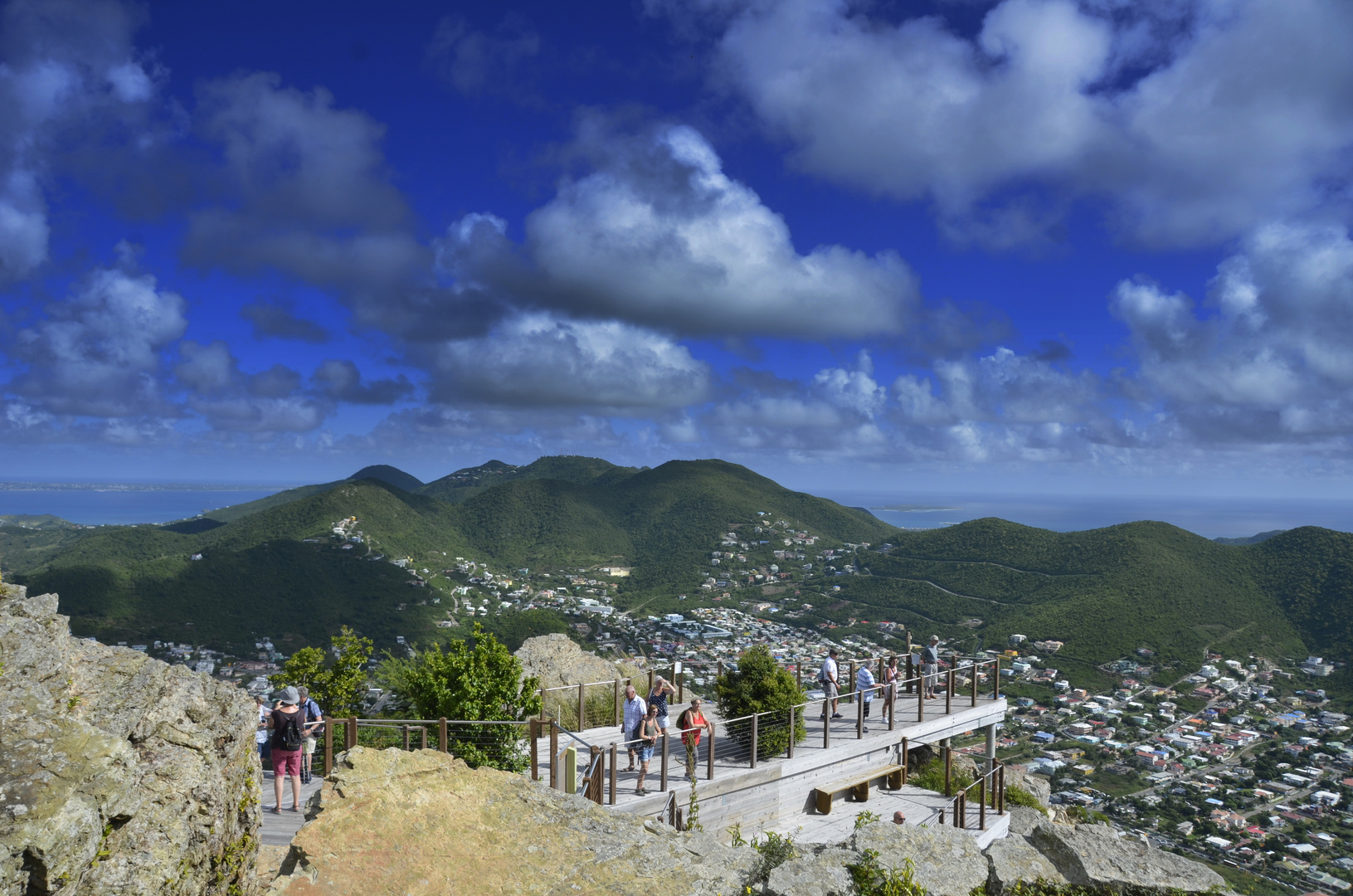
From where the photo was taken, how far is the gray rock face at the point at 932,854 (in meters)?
8.66

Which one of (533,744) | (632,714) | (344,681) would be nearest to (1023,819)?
(632,714)

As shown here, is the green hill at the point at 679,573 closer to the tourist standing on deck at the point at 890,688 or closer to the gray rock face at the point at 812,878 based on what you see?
the tourist standing on deck at the point at 890,688

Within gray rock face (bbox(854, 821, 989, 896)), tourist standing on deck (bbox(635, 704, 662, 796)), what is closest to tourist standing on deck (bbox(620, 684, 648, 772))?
tourist standing on deck (bbox(635, 704, 662, 796))

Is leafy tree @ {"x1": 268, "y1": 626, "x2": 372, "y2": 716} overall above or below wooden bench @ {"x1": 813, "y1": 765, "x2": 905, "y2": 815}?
above

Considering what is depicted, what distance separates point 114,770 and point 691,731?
9473mm

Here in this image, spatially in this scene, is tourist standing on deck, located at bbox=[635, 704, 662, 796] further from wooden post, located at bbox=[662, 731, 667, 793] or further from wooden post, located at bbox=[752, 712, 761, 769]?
wooden post, located at bbox=[752, 712, 761, 769]

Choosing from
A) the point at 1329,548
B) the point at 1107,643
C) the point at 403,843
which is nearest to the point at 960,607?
the point at 1107,643

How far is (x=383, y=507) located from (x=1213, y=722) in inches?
3745

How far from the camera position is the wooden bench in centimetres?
1413

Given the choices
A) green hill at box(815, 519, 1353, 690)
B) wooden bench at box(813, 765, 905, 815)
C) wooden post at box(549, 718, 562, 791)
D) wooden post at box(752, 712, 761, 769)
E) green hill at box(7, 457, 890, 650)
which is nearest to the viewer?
wooden post at box(549, 718, 562, 791)

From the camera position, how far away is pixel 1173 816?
37.6 m

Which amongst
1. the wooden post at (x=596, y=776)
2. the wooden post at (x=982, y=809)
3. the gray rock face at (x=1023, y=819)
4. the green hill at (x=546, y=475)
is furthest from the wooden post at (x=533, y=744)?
the green hill at (x=546, y=475)

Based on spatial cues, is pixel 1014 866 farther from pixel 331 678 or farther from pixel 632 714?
pixel 331 678

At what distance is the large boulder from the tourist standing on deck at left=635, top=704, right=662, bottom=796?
181 inches
